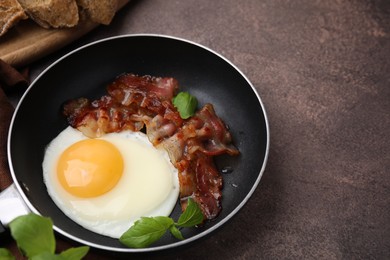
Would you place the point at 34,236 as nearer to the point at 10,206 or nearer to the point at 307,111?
the point at 10,206

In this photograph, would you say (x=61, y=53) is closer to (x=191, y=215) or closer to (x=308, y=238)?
(x=191, y=215)

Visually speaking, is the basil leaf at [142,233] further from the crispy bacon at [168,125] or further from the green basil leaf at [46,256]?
the green basil leaf at [46,256]

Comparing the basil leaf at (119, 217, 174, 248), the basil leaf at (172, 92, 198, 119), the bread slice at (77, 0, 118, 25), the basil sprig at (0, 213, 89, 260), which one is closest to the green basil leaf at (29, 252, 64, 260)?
the basil sprig at (0, 213, 89, 260)

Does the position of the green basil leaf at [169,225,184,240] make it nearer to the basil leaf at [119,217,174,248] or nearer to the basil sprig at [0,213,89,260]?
the basil leaf at [119,217,174,248]

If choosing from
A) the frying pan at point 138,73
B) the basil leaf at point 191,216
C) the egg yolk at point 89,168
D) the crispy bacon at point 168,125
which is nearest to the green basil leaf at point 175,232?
the basil leaf at point 191,216

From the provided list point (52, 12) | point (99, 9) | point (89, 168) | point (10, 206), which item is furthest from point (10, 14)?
point (10, 206)

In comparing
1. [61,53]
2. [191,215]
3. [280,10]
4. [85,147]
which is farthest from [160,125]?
[280,10]
